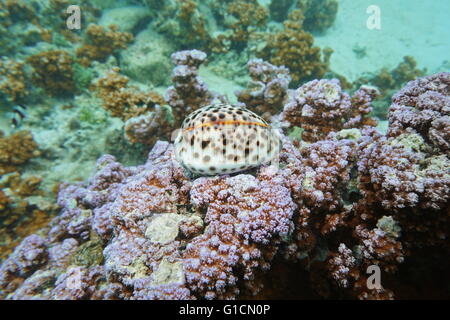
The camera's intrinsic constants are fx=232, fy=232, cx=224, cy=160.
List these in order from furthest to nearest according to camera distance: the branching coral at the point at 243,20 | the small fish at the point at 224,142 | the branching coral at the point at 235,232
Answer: the branching coral at the point at 243,20 < the small fish at the point at 224,142 < the branching coral at the point at 235,232

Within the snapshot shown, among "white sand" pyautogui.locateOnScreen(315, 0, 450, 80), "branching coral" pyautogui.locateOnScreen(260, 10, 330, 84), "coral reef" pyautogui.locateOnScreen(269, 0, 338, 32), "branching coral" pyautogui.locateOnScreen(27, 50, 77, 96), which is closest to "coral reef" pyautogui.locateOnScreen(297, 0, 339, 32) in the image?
"coral reef" pyautogui.locateOnScreen(269, 0, 338, 32)

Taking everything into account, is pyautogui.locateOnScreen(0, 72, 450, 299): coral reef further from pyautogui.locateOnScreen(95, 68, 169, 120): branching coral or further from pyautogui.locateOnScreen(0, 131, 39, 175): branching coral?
pyautogui.locateOnScreen(0, 131, 39, 175): branching coral

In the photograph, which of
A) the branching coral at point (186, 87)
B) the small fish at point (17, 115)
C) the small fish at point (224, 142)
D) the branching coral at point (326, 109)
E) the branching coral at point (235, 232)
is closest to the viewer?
the branching coral at point (235, 232)

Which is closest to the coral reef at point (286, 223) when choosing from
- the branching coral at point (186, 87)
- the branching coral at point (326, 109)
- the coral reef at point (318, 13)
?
the branching coral at point (326, 109)

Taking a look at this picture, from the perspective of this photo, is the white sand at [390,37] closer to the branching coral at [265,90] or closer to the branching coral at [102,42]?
the branching coral at [265,90]

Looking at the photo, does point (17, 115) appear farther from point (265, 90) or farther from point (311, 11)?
point (311, 11)

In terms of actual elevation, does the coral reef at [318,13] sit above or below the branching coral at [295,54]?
above

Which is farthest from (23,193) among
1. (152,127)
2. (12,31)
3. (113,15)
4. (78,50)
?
(113,15)
